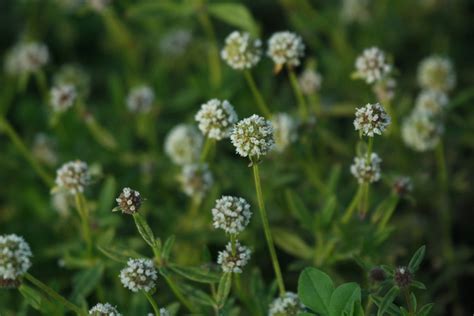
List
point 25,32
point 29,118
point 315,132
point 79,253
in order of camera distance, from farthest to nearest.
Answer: point 25,32 → point 29,118 → point 315,132 → point 79,253

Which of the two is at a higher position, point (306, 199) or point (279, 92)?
point (279, 92)

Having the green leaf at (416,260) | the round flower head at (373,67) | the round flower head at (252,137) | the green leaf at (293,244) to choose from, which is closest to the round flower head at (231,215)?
the round flower head at (252,137)

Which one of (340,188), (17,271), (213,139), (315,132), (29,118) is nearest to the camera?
(17,271)

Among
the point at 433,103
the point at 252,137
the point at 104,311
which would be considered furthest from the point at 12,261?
the point at 433,103

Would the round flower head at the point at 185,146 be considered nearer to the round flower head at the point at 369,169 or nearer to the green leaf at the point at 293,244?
the green leaf at the point at 293,244

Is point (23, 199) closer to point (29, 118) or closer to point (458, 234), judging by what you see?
point (29, 118)

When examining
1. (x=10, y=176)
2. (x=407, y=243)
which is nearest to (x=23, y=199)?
(x=10, y=176)
